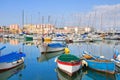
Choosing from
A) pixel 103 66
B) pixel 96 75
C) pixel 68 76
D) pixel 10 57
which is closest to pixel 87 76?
pixel 96 75

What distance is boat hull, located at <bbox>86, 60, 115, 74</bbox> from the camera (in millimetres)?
22206

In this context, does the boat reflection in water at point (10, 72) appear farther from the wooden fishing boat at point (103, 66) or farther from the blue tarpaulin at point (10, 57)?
the wooden fishing boat at point (103, 66)

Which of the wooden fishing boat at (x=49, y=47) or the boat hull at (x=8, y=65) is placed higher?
the wooden fishing boat at (x=49, y=47)

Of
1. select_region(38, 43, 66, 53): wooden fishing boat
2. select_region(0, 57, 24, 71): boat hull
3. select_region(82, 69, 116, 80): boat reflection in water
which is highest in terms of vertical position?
select_region(38, 43, 66, 53): wooden fishing boat

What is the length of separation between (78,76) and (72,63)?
1.82 m

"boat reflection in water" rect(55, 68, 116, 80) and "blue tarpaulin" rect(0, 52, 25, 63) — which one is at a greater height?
"blue tarpaulin" rect(0, 52, 25, 63)

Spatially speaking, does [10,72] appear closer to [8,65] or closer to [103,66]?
[8,65]

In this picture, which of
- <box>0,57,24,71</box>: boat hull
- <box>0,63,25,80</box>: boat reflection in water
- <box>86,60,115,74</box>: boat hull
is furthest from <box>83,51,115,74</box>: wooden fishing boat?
<box>0,57,24,71</box>: boat hull

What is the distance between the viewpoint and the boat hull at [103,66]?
874 inches

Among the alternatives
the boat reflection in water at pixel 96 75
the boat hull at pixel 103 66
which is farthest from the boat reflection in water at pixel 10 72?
the boat hull at pixel 103 66

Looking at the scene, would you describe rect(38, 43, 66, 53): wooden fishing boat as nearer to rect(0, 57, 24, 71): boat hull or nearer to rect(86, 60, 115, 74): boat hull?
rect(0, 57, 24, 71): boat hull

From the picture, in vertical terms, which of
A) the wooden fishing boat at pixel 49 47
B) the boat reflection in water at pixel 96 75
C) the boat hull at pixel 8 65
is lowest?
the boat reflection in water at pixel 96 75

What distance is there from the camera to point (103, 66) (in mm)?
22984

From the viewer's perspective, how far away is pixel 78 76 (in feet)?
72.0
